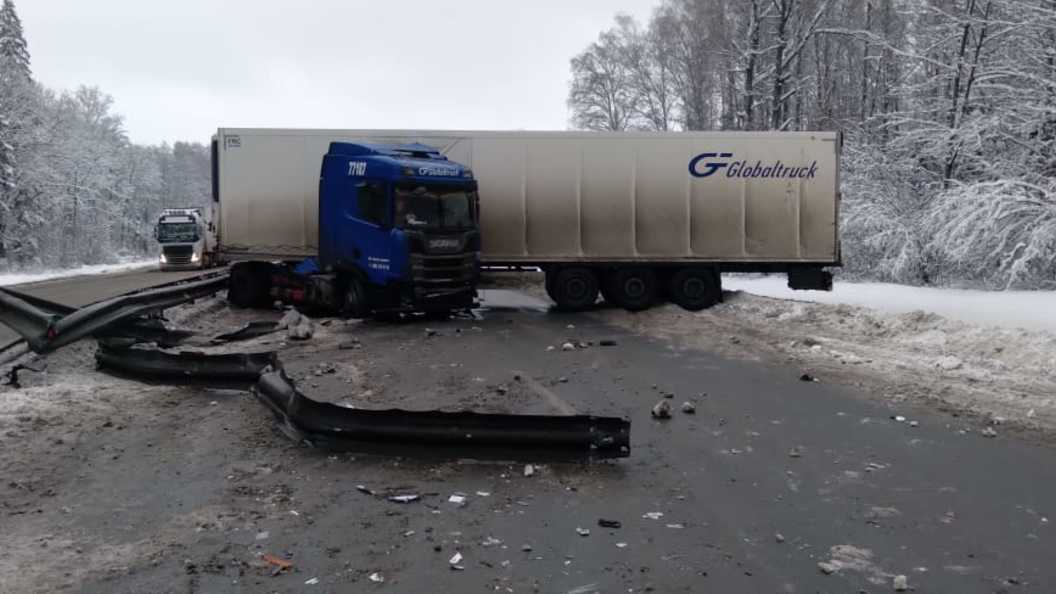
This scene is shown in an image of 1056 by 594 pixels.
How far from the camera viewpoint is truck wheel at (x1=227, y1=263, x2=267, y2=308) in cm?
1759

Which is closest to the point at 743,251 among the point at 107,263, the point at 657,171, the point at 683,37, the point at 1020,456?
the point at 657,171

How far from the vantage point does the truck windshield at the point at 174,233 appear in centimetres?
3559

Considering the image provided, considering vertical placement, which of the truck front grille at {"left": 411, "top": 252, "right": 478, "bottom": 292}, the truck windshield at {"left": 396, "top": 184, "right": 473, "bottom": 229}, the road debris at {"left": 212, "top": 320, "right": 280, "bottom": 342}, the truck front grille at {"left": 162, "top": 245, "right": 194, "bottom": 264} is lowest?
the road debris at {"left": 212, "top": 320, "right": 280, "bottom": 342}

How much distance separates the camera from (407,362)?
11.1 m

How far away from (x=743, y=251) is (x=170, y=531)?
14445 mm

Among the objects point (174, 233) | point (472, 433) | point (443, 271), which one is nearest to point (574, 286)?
point (443, 271)

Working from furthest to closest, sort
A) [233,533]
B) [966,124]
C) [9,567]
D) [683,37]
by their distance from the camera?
[683,37] < [966,124] < [233,533] < [9,567]

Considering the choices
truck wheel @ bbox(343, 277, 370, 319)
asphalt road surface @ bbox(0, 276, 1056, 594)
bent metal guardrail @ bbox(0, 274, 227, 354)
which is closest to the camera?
asphalt road surface @ bbox(0, 276, 1056, 594)

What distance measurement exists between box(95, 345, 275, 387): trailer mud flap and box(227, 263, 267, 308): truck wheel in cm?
828

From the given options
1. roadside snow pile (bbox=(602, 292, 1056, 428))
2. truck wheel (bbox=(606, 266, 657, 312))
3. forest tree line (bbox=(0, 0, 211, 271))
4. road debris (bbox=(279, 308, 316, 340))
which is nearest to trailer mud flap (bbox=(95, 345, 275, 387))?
road debris (bbox=(279, 308, 316, 340))

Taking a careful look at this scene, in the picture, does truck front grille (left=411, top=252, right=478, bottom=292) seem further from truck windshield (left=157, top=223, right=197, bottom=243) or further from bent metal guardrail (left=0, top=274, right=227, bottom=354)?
truck windshield (left=157, top=223, right=197, bottom=243)

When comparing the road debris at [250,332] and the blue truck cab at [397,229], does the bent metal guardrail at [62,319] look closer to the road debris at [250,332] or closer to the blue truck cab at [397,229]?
the road debris at [250,332]

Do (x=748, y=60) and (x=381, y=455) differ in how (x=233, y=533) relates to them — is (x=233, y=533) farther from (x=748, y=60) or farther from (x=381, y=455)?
(x=748, y=60)

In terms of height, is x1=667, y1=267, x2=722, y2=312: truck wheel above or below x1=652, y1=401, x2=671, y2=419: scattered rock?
above
